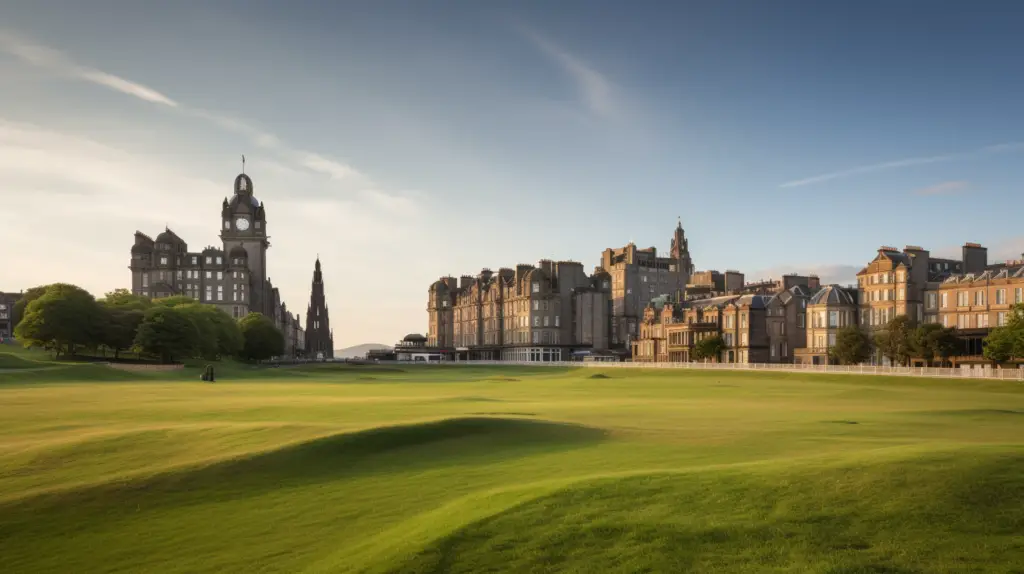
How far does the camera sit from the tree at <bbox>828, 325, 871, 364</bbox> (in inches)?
4471

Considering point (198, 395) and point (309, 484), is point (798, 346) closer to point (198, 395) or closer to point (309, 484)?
point (198, 395)

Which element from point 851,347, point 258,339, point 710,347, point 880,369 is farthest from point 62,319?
point 851,347

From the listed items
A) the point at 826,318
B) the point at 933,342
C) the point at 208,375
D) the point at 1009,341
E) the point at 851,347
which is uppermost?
the point at 826,318

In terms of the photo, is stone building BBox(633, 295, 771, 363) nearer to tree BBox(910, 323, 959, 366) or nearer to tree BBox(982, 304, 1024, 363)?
tree BBox(910, 323, 959, 366)

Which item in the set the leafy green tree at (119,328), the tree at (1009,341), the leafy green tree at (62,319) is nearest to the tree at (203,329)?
the leafy green tree at (119,328)

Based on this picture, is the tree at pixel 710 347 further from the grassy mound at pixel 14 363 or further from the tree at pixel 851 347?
the grassy mound at pixel 14 363

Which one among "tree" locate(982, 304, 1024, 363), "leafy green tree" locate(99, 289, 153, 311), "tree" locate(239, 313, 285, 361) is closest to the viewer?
"tree" locate(982, 304, 1024, 363)

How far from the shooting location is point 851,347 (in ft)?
373

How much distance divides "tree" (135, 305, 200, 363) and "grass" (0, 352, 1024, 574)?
7892 centimetres

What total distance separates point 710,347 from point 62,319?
3687 inches

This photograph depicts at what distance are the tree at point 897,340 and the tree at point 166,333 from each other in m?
90.0

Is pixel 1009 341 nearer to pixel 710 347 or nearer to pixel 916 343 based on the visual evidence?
pixel 916 343

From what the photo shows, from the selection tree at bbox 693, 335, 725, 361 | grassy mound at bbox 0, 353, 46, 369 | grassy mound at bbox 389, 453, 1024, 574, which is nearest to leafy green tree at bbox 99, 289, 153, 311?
grassy mound at bbox 0, 353, 46, 369

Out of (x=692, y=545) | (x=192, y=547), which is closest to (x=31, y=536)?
(x=192, y=547)
